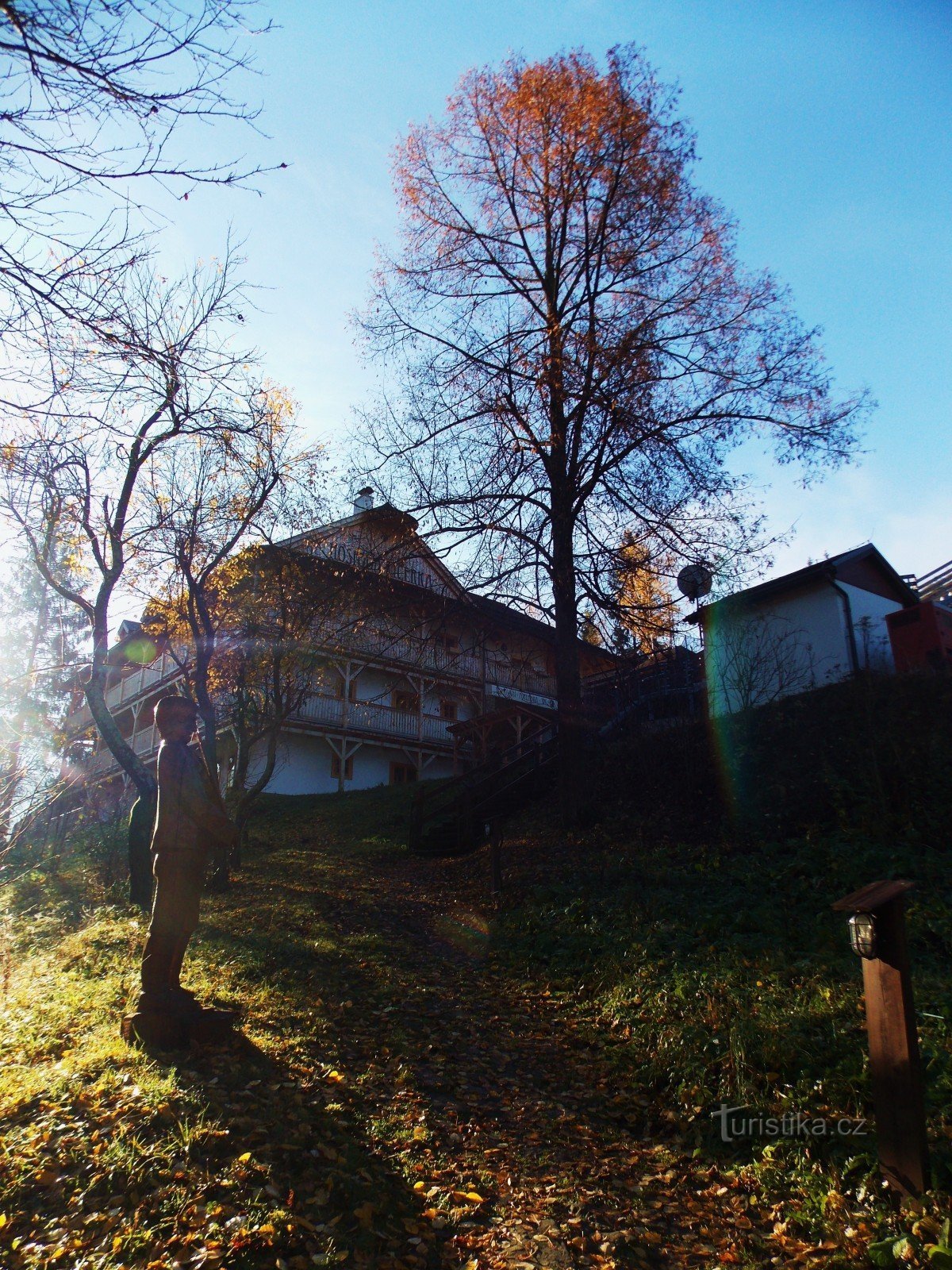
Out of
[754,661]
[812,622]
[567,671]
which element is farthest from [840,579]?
[567,671]

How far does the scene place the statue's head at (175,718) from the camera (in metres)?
6.65

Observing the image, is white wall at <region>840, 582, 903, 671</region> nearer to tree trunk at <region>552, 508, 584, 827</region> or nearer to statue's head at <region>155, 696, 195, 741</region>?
tree trunk at <region>552, 508, 584, 827</region>

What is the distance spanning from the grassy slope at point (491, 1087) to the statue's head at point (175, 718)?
2285 mm

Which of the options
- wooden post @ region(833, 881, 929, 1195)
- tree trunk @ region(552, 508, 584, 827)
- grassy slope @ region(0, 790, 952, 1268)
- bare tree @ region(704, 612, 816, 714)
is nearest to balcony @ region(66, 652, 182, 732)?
bare tree @ region(704, 612, 816, 714)

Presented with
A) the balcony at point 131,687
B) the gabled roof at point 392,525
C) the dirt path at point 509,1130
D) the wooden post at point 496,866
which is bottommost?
the dirt path at point 509,1130

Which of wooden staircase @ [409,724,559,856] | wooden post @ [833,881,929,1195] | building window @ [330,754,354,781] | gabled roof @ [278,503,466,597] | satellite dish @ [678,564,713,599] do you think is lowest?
wooden post @ [833,881,929,1195]

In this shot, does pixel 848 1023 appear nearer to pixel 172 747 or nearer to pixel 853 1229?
pixel 853 1229

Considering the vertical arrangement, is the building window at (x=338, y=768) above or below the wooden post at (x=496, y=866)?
above

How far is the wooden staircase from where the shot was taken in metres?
17.0

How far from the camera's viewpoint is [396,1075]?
619 centimetres

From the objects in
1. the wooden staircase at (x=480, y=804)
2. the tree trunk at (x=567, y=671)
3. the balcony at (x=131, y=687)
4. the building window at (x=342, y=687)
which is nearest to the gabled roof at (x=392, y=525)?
the tree trunk at (x=567, y=671)

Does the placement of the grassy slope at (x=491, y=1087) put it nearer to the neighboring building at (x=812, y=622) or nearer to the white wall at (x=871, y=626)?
the neighboring building at (x=812, y=622)

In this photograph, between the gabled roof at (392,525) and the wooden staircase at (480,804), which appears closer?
the gabled roof at (392,525)

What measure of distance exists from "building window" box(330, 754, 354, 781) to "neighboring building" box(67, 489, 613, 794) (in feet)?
0.15
